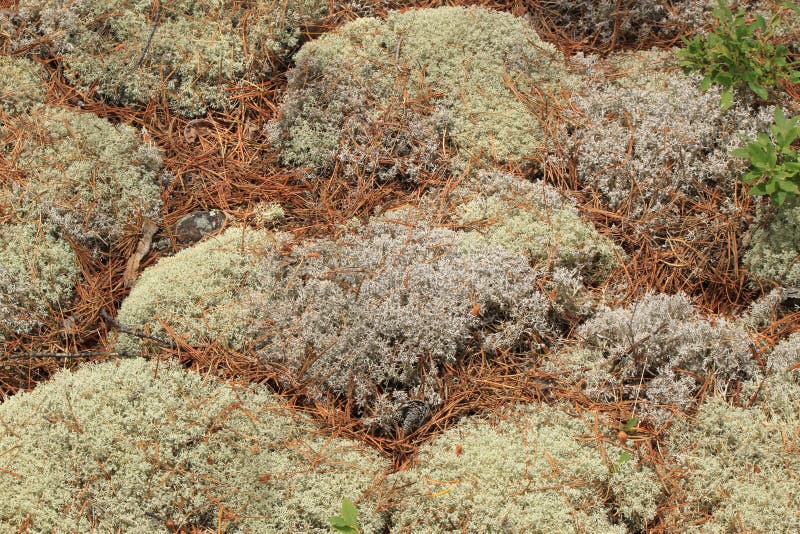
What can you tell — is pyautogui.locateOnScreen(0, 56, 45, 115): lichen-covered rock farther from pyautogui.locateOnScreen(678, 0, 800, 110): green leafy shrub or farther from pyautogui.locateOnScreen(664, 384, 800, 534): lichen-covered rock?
pyautogui.locateOnScreen(664, 384, 800, 534): lichen-covered rock

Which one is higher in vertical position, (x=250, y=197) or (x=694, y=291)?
(x=250, y=197)

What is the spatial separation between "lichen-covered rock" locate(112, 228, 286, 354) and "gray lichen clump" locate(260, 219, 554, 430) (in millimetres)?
161

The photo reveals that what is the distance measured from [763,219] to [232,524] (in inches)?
126

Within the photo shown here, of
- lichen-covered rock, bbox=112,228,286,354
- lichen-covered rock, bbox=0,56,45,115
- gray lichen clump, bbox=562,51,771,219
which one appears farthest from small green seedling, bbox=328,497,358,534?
lichen-covered rock, bbox=0,56,45,115

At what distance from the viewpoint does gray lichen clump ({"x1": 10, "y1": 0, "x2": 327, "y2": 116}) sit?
466 centimetres

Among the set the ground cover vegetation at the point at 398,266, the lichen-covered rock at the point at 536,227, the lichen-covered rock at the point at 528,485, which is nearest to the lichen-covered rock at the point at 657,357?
the ground cover vegetation at the point at 398,266

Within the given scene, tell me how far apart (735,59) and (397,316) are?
251 cm

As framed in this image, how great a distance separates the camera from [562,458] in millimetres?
3131

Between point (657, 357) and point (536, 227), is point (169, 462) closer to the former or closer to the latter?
point (536, 227)

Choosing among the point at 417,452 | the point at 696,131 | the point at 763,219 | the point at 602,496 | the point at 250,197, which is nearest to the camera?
the point at 602,496

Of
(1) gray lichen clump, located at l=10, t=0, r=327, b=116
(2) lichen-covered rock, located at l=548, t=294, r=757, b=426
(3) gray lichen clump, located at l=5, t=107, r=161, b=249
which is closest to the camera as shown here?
(2) lichen-covered rock, located at l=548, t=294, r=757, b=426

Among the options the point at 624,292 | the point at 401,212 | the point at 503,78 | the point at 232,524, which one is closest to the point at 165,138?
the point at 401,212

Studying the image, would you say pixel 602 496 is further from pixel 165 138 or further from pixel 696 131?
pixel 165 138

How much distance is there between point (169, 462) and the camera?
10.4 ft
